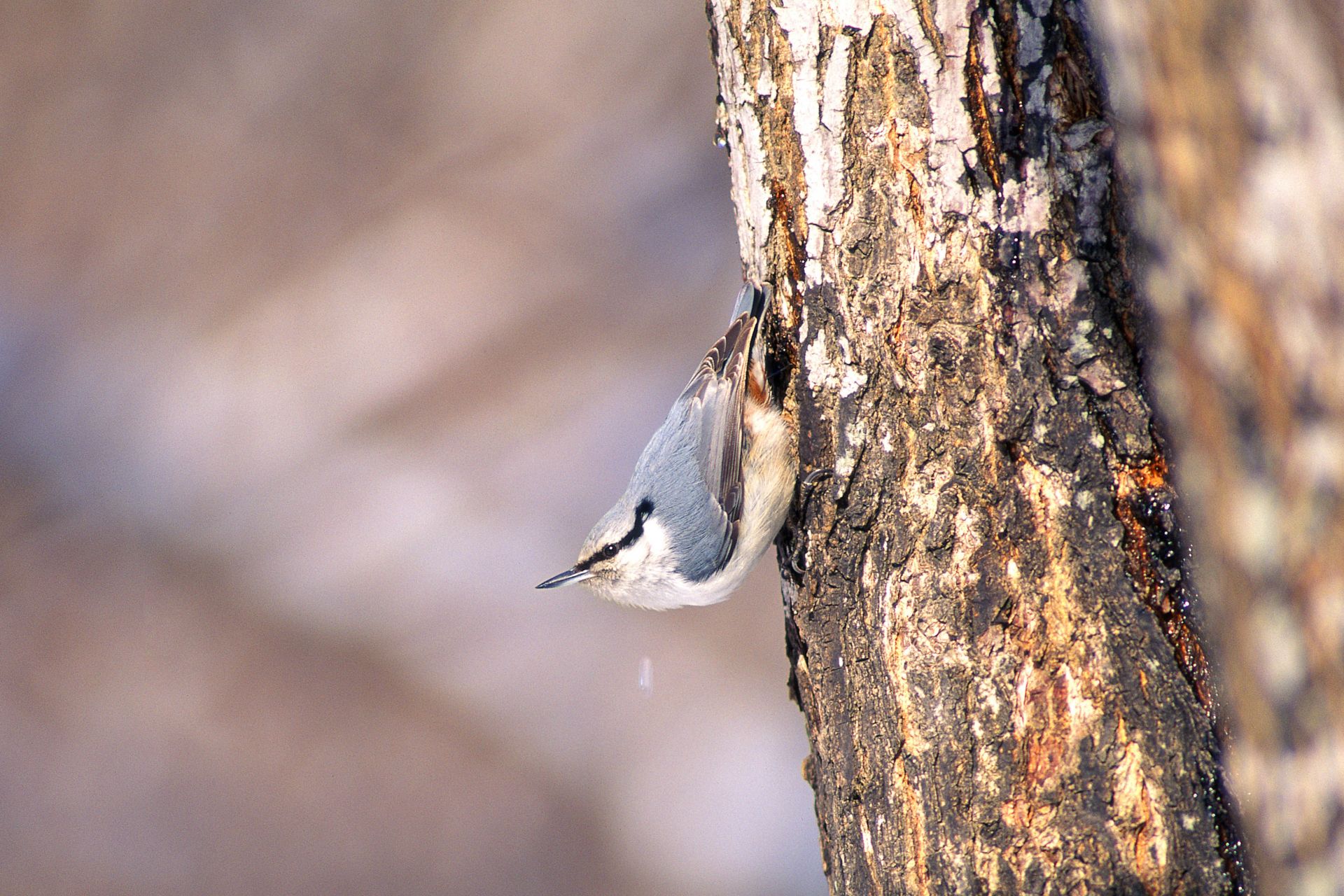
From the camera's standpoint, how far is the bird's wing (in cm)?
203

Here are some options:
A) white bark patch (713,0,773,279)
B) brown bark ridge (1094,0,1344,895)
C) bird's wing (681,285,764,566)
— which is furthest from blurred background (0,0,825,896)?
brown bark ridge (1094,0,1344,895)

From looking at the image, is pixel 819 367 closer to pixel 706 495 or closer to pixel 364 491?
pixel 706 495

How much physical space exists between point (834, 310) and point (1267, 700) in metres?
1.04

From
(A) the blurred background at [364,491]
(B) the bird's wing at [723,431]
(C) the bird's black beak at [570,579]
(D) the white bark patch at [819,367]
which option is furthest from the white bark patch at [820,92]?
(A) the blurred background at [364,491]

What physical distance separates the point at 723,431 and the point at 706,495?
0.15m

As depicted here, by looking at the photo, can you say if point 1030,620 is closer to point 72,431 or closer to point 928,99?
point 928,99

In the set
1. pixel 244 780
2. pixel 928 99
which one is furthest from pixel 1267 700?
pixel 244 780

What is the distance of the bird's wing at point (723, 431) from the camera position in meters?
2.03

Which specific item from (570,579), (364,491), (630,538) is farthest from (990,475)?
(364,491)

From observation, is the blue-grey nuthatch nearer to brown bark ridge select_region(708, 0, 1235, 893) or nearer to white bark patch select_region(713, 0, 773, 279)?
white bark patch select_region(713, 0, 773, 279)

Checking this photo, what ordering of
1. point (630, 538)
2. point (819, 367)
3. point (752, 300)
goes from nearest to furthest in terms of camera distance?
point (819, 367)
point (752, 300)
point (630, 538)

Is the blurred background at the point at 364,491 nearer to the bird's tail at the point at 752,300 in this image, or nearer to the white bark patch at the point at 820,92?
the bird's tail at the point at 752,300

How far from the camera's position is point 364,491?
4004 millimetres

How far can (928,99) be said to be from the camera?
4.43 feet
